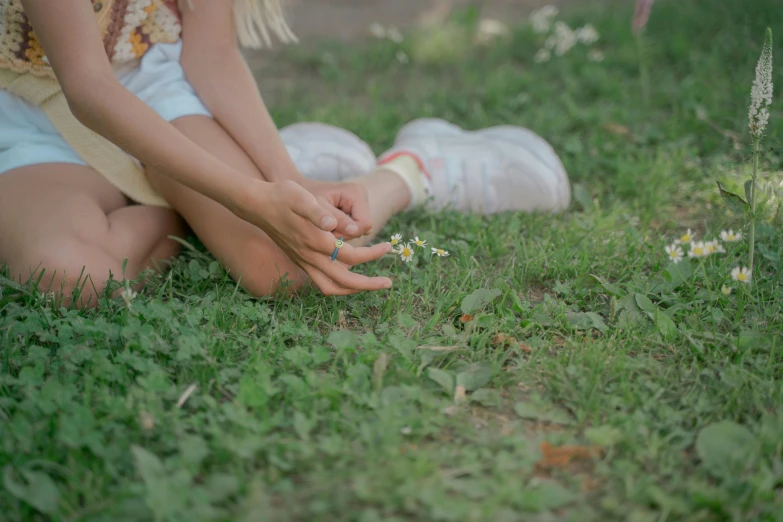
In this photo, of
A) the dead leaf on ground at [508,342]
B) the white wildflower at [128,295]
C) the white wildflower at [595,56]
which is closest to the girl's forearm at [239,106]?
the white wildflower at [128,295]

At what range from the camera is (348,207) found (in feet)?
5.37

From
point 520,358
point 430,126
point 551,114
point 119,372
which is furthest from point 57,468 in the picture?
point 551,114

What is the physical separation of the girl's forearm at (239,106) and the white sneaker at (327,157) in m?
0.23

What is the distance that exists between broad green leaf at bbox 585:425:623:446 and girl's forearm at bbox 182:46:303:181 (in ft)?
3.03

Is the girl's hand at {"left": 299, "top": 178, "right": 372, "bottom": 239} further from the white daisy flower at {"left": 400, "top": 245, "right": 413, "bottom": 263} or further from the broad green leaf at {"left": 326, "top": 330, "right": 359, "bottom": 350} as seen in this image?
the broad green leaf at {"left": 326, "top": 330, "right": 359, "bottom": 350}

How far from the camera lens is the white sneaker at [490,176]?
2.07 metres

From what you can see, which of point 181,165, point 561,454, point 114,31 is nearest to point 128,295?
point 181,165

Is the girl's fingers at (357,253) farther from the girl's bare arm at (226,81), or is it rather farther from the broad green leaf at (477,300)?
the girl's bare arm at (226,81)

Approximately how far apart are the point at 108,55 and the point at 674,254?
138cm

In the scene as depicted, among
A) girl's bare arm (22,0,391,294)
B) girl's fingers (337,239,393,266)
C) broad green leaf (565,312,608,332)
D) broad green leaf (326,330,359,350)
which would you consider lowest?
broad green leaf (565,312,608,332)

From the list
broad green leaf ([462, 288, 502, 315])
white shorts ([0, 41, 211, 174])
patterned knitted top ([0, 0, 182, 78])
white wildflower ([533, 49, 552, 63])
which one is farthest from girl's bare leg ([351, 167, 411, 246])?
white wildflower ([533, 49, 552, 63])

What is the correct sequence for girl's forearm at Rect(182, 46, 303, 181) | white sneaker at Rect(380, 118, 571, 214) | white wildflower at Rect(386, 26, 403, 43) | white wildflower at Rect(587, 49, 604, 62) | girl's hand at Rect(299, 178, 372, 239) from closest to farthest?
1. girl's hand at Rect(299, 178, 372, 239)
2. girl's forearm at Rect(182, 46, 303, 181)
3. white sneaker at Rect(380, 118, 571, 214)
4. white wildflower at Rect(587, 49, 604, 62)
5. white wildflower at Rect(386, 26, 403, 43)

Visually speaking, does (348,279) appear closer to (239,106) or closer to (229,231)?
(229,231)

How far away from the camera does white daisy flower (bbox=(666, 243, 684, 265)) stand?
5.54 feet
